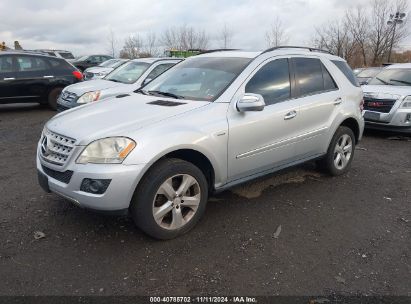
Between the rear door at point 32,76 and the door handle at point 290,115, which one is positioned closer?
the door handle at point 290,115

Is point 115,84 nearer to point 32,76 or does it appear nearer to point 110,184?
point 32,76

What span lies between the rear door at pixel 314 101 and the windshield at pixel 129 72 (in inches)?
177

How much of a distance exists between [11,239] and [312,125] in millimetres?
3502

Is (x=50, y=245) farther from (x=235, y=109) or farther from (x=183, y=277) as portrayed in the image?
(x=235, y=109)

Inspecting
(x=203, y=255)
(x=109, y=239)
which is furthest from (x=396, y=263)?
(x=109, y=239)

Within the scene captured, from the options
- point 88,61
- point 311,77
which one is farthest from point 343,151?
point 88,61

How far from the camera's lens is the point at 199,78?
14.1ft

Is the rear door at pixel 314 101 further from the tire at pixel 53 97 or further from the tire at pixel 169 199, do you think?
the tire at pixel 53 97

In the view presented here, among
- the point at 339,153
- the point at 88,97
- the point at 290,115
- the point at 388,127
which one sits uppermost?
the point at 290,115

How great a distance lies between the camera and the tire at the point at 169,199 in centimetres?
318

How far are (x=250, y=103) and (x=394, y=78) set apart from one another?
6856mm

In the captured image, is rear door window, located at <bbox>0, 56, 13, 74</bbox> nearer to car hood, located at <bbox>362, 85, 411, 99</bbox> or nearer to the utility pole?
car hood, located at <bbox>362, 85, 411, 99</bbox>

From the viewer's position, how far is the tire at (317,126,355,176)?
5.14 meters

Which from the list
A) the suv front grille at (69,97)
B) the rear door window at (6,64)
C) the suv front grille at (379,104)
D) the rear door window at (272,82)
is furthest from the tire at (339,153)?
the rear door window at (6,64)
